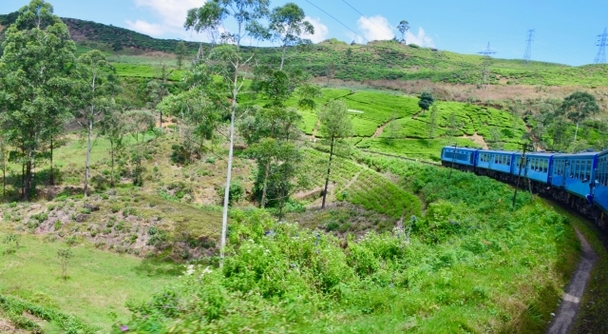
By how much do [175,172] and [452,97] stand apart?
77.5 meters

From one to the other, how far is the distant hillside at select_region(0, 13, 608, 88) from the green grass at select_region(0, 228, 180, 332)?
249 ft

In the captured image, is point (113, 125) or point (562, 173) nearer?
point (562, 173)

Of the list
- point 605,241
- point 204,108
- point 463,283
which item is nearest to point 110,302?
point 204,108

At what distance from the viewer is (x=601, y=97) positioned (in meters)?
94.1

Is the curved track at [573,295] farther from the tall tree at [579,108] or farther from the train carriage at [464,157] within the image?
the tall tree at [579,108]

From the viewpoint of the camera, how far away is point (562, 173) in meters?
24.9

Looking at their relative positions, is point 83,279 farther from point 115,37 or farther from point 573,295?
point 115,37

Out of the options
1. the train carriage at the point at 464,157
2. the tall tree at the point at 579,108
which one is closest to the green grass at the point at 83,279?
the train carriage at the point at 464,157

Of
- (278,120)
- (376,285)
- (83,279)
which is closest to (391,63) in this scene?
(278,120)

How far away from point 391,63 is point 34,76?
5173 inches

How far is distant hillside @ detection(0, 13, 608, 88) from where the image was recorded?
11831 centimetres

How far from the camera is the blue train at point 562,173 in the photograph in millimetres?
17950

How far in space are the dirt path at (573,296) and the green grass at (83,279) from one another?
40.0 ft

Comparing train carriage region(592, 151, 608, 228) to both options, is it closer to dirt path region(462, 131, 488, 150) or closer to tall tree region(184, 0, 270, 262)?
tall tree region(184, 0, 270, 262)
